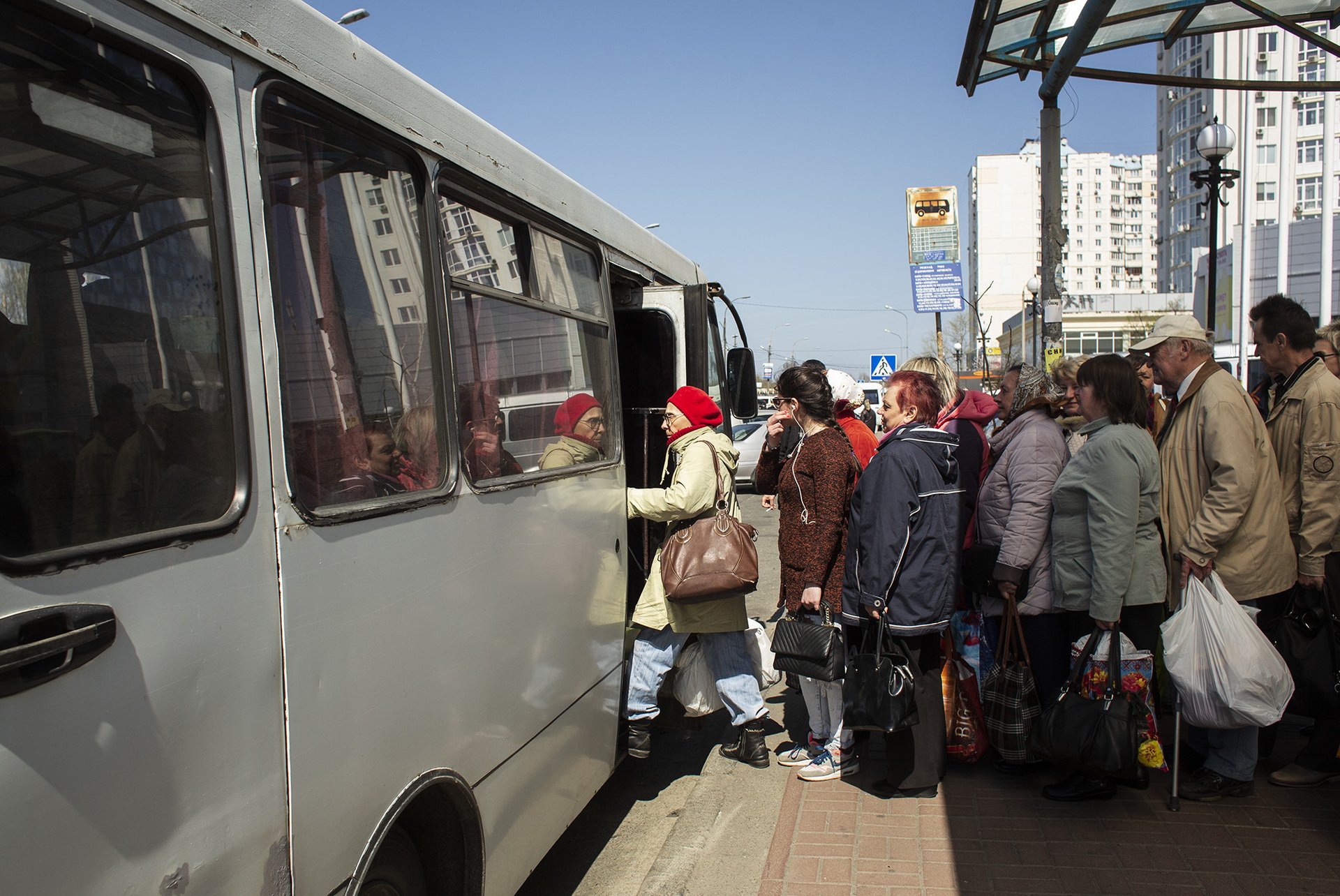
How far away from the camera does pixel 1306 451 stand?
4320mm

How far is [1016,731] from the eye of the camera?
15.3ft

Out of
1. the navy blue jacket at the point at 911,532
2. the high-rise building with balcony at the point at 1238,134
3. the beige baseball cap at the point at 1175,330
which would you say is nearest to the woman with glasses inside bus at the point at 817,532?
the navy blue jacket at the point at 911,532

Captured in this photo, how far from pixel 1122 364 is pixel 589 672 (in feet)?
8.85

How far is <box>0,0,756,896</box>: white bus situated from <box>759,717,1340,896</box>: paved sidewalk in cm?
135

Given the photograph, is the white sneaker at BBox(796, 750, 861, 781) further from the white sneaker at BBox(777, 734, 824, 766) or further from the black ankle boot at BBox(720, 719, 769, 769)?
the black ankle boot at BBox(720, 719, 769, 769)

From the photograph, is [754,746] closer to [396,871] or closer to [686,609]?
[686,609]

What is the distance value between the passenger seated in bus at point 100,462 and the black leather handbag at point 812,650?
11.2ft

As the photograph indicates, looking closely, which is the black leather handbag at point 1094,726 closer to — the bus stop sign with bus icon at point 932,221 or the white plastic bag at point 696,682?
the white plastic bag at point 696,682

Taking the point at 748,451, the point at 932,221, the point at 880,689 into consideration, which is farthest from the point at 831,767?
the point at 932,221

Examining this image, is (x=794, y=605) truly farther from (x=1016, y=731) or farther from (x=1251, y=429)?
(x=1251, y=429)

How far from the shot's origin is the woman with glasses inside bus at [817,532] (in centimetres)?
463

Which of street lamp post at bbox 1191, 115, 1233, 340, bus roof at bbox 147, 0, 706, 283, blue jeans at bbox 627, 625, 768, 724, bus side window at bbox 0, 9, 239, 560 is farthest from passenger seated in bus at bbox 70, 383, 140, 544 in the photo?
street lamp post at bbox 1191, 115, 1233, 340

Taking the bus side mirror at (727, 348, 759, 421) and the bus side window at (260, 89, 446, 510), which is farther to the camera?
the bus side mirror at (727, 348, 759, 421)

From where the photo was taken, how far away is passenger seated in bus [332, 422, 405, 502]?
2.32 meters
